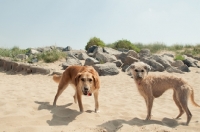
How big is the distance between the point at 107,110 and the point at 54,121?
1593mm

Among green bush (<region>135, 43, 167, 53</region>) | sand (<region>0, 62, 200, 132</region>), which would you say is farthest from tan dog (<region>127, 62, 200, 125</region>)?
green bush (<region>135, 43, 167, 53</region>)

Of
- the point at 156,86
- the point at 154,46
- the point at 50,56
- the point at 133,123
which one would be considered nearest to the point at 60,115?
the point at 133,123

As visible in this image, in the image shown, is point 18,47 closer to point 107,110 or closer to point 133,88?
point 133,88

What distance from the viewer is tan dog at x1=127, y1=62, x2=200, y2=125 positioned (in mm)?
4379

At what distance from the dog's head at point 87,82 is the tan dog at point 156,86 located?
83 centimetres

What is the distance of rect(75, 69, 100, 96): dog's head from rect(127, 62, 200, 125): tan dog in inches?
32.7

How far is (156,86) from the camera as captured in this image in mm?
4703

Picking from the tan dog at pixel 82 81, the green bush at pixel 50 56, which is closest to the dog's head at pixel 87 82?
the tan dog at pixel 82 81

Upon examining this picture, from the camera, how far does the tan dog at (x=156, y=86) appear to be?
4379 millimetres

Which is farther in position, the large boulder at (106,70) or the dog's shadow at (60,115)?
the large boulder at (106,70)

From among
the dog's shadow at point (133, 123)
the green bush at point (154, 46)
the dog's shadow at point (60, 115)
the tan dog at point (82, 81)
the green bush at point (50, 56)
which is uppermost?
the green bush at point (154, 46)

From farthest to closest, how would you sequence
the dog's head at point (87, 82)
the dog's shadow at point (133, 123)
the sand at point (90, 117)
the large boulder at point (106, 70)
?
the large boulder at point (106, 70)
the dog's head at point (87, 82)
the dog's shadow at point (133, 123)
the sand at point (90, 117)

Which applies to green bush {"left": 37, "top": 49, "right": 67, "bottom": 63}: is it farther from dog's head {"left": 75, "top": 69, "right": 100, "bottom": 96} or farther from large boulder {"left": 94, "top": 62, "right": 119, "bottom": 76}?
dog's head {"left": 75, "top": 69, "right": 100, "bottom": 96}

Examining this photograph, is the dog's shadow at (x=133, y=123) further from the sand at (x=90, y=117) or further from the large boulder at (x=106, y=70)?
the large boulder at (x=106, y=70)
